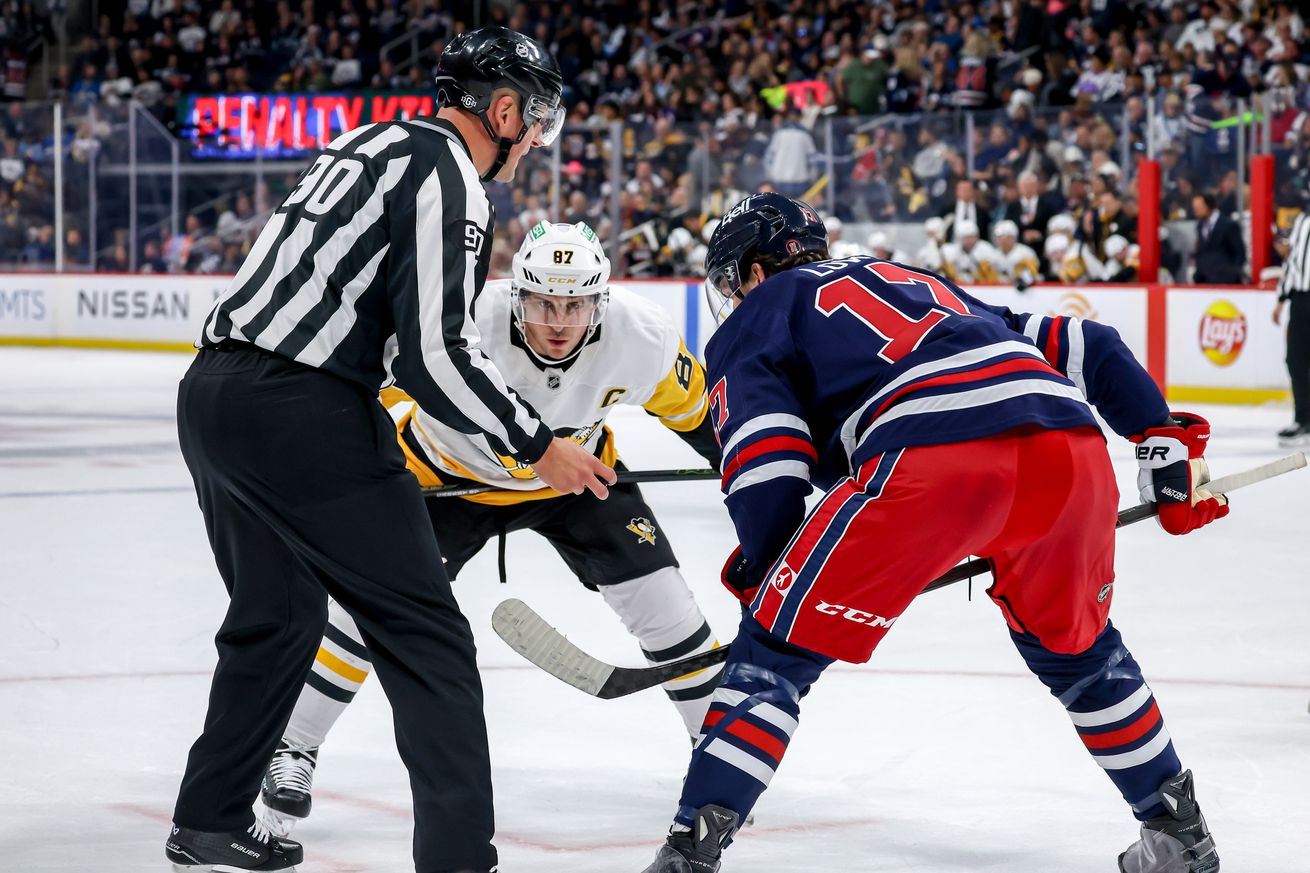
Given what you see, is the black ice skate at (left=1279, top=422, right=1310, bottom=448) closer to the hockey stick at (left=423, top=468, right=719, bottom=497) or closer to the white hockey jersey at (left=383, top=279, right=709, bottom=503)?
the hockey stick at (left=423, top=468, right=719, bottom=497)

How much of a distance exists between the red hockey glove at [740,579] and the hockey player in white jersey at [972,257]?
8.82 meters

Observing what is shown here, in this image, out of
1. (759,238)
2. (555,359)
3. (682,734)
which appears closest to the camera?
(759,238)

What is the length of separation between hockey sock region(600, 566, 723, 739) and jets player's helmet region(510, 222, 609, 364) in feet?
1.39

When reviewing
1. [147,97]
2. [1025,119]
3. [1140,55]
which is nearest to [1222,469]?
[1025,119]

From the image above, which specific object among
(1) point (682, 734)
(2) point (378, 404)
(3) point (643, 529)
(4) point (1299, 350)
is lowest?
(1) point (682, 734)

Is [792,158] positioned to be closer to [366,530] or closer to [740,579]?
[740,579]

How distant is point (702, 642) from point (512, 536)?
2.72m

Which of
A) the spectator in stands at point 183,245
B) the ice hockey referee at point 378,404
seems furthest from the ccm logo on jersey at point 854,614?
the spectator in stands at point 183,245

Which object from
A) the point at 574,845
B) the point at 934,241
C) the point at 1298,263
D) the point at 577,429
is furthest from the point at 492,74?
the point at 934,241

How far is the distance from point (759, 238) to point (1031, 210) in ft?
28.6

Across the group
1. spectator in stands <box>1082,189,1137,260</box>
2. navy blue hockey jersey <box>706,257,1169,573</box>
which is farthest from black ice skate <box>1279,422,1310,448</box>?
navy blue hockey jersey <box>706,257,1169,573</box>

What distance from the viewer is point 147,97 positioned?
1872 cm

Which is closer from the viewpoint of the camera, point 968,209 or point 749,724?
point 749,724

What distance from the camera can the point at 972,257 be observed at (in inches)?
433
